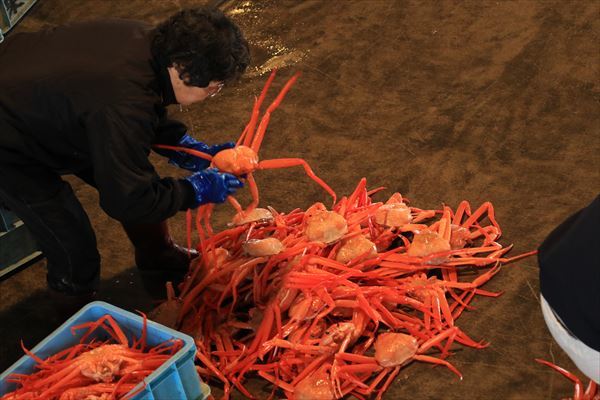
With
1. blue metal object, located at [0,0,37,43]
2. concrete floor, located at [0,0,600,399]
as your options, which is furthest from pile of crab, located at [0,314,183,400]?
blue metal object, located at [0,0,37,43]

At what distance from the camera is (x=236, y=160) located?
11.4 feet

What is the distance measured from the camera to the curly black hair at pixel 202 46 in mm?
2908

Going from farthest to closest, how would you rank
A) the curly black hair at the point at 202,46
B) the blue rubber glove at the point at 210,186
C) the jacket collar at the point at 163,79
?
the blue rubber glove at the point at 210,186
the jacket collar at the point at 163,79
the curly black hair at the point at 202,46

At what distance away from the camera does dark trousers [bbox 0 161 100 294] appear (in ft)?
10.7

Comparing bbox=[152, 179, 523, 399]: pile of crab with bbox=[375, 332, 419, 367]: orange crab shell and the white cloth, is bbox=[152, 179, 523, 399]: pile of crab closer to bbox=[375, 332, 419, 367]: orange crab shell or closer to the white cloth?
bbox=[375, 332, 419, 367]: orange crab shell

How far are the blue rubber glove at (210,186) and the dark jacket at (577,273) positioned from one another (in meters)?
1.42

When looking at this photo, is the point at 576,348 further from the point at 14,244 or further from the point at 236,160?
the point at 14,244

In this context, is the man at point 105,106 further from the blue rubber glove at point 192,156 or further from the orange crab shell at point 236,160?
the blue rubber glove at point 192,156

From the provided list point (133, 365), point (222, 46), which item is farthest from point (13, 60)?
point (133, 365)

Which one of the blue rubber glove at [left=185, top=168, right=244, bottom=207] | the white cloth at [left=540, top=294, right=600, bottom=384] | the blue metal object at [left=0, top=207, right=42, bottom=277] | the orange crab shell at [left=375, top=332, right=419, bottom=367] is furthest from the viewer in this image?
the blue metal object at [left=0, top=207, right=42, bottom=277]

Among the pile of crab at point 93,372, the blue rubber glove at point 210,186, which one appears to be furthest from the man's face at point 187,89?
the pile of crab at point 93,372

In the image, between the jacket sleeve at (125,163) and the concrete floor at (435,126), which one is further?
the concrete floor at (435,126)

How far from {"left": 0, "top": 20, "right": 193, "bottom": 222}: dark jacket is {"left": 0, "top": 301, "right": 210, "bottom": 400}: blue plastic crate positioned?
1.22 ft

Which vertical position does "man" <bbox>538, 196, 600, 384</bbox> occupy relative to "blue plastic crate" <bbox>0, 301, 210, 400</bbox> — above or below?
above
